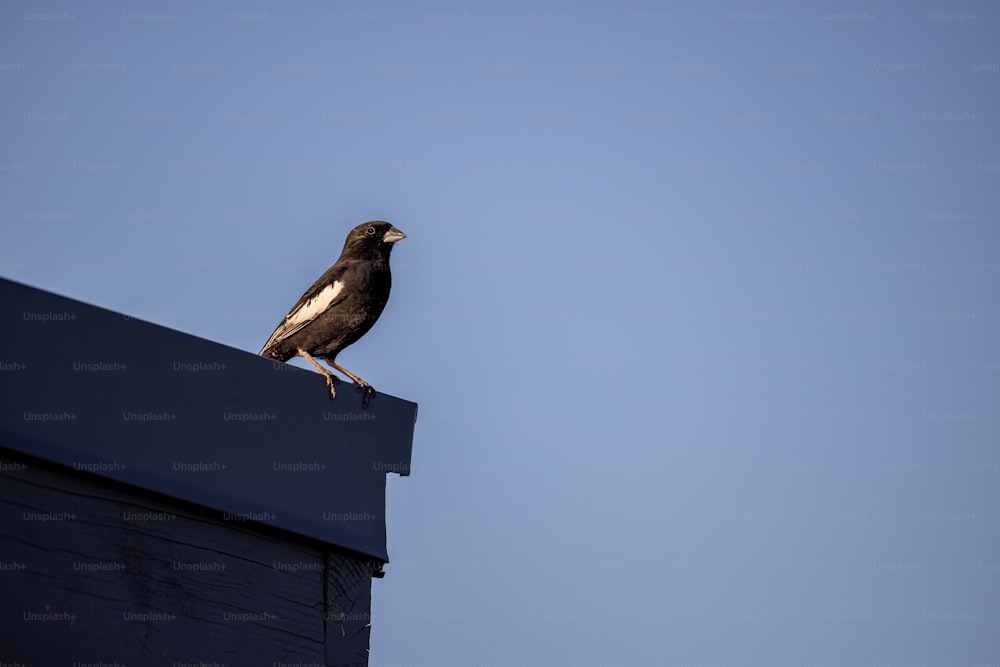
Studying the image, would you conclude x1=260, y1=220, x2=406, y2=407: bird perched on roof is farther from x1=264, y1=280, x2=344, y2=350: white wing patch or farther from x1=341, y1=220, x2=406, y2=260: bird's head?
x1=341, y1=220, x2=406, y2=260: bird's head

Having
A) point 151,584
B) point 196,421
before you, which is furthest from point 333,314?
point 151,584

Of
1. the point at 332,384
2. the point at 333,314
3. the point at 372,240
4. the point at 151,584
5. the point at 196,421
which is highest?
the point at 372,240

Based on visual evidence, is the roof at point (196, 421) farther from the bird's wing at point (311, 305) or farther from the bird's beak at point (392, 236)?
the bird's beak at point (392, 236)

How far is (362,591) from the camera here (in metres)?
2.98

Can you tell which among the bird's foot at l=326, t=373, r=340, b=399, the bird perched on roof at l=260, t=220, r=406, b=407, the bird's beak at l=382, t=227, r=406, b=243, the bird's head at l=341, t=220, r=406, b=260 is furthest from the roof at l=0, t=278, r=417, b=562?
the bird's beak at l=382, t=227, r=406, b=243

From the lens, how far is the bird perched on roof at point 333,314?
7.64 meters

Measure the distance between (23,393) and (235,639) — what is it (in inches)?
30.2

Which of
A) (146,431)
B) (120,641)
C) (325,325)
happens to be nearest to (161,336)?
(146,431)

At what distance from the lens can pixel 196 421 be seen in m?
2.81

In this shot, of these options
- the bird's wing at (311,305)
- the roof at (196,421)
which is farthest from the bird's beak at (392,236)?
the roof at (196,421)

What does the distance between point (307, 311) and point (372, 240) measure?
1026 mm

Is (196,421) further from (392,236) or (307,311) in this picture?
(392,236)

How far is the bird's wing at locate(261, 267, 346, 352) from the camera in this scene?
25.1 feet

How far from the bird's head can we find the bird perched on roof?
24 cm
